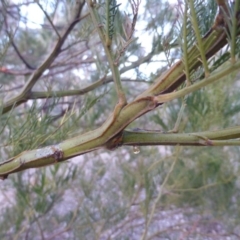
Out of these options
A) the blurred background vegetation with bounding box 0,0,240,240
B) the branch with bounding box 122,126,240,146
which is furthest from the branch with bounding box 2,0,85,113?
the branch with bounding box 122,126,240,146

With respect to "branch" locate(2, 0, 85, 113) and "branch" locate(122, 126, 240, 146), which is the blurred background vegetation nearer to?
"branch" locate(2, 0, 85, 113)

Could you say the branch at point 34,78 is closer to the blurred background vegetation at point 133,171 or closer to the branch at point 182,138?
the blurred background vegetation at point 133,171

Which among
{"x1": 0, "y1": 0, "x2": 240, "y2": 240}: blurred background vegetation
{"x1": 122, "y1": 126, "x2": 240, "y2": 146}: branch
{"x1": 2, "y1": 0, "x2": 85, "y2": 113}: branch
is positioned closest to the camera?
{"x1": 122, "y1": 126, "x2": 240, "y2": 146}: branch

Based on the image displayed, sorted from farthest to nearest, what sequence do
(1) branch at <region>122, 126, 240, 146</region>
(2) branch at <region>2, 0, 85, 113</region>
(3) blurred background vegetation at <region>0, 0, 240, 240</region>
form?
(3) blurred background vegetation at <region>0, 0, 240, 240</region>
(2) branch at <region>2, 0, 85, 113</region>
(1) branch at <region>122, 126, 240, 146</region>

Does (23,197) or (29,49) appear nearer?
(23,197)

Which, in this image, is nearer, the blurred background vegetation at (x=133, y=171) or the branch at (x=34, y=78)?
the branch at (x=34, y=78)

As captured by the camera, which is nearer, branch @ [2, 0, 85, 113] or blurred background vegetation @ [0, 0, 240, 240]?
branch @ [2, 0, 85, 113]

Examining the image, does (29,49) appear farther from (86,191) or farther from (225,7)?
(225,7)

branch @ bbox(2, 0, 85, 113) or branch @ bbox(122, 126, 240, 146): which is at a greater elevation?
branch @ bbox(2, 0, 85, 113)

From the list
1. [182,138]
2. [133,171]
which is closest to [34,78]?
[182,138]

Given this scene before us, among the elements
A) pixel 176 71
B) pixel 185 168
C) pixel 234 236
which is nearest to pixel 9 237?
pixel 185 168

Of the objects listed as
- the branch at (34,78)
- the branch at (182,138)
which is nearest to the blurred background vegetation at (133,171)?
the branch at (34,78)
